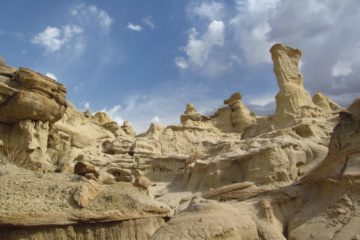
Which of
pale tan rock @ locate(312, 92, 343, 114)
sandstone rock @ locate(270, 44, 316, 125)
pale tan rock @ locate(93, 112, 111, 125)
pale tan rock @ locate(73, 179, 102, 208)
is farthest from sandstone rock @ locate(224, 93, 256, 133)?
pale tan rock @ locate(73, 179, 102, 208)

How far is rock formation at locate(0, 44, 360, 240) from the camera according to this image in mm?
6770

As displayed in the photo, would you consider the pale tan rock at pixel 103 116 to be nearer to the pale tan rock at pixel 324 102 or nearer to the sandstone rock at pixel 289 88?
the sandstone rock at pixel 289 88

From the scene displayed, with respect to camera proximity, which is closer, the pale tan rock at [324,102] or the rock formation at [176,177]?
the rock formation at [176,177]

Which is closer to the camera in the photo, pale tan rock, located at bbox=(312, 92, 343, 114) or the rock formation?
the rock formation

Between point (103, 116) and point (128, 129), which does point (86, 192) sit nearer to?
point (128, 129)

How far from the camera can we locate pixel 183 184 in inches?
620

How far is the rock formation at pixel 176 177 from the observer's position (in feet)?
22.2

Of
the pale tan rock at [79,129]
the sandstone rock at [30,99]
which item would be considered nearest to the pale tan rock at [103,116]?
the pale tan rock at [79,129]

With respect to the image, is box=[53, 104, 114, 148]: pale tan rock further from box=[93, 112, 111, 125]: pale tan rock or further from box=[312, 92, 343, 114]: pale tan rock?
box=[312, 92, 343, 114]: pale tan rock

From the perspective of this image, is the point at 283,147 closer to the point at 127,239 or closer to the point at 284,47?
the point at 127,239

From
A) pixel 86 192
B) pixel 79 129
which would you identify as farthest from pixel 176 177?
pixel 86 192

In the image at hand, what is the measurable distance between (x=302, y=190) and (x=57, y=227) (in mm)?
4535

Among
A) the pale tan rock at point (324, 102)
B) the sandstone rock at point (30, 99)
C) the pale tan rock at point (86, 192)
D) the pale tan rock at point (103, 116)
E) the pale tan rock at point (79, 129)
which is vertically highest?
the pale tan rock at point (103, 116)

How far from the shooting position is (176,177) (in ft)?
55.8
